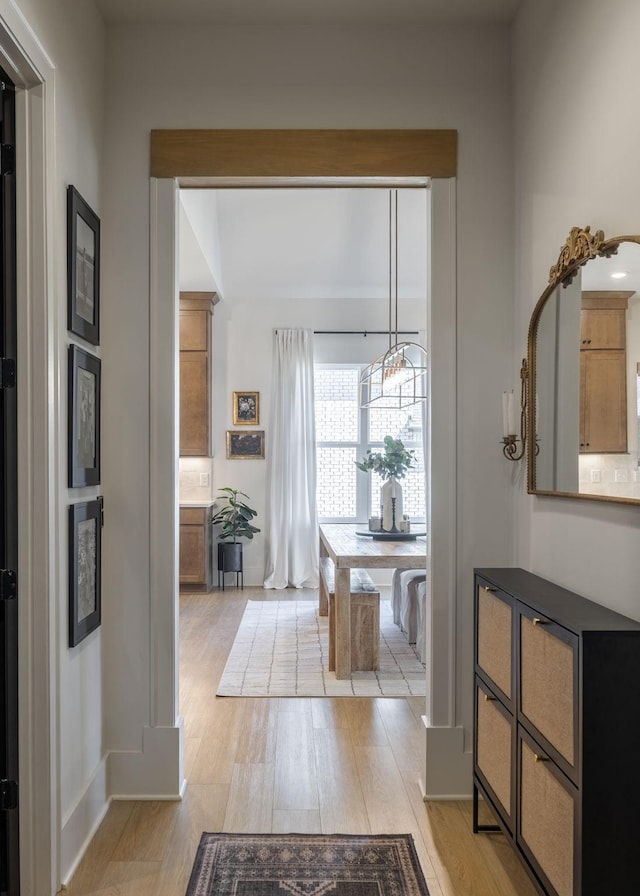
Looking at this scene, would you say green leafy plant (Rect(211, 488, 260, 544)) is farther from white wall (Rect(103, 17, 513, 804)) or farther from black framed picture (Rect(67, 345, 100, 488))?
black framed picture (Rect(67, 345, 100, 488))

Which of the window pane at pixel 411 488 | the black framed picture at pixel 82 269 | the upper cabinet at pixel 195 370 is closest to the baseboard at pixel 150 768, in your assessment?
the black framed picture at pixel 82 269

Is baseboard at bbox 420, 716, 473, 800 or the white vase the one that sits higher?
the white vase

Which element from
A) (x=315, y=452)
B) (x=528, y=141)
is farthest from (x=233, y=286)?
(x=528, y=141)

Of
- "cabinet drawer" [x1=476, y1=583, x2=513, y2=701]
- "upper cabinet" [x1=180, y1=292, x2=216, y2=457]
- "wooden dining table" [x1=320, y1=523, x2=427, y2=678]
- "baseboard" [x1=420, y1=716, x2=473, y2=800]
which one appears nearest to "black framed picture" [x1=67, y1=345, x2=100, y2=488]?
"cabinet drawer" [x1=476, y1=583, x2=513, y2=701]

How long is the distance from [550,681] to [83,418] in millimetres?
1646

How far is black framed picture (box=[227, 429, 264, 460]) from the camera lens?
23.2ft

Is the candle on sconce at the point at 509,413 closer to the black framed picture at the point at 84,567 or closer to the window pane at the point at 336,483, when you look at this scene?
the black framed picture at the point at 84,567

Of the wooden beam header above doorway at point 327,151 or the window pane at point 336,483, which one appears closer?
the wooden beam header above doorway at point 327,151

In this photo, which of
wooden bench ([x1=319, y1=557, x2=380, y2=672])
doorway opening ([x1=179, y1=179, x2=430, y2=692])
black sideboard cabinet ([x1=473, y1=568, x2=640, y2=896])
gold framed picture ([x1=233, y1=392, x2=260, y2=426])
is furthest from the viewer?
gold framed picture ([x1=233, y1=392, x2=260, y2=426])

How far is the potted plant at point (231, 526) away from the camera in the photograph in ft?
22.1

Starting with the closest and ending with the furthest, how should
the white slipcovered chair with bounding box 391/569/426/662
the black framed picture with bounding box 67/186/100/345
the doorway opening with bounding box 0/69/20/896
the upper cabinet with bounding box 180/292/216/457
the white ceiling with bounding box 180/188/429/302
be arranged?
1. the doorway opening with bounding box 0/69/20/896
2. the black framed picture with bounding box 67/186/100/345
3. the white slipcovered chair with bounding box 391/569/426/662
4. the white ceiling with bounding box 180/188/429/302
5. the upper cabinet with bounding box 180/292/216/457

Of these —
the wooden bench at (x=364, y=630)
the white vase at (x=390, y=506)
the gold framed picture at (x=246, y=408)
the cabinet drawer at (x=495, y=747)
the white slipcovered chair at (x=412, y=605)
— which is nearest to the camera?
the cabinet drawer at (x=495, y=747)

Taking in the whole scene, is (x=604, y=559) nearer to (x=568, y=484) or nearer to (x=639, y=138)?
(x=568, y=484)

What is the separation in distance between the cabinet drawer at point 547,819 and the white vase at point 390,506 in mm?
2879
